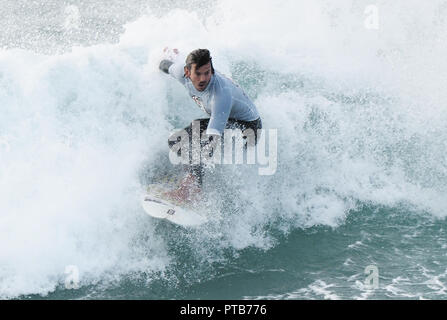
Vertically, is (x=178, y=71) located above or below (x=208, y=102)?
above

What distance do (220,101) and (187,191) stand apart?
3.34ft

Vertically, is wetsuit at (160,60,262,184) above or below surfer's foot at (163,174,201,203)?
above

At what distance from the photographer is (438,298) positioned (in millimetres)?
5188

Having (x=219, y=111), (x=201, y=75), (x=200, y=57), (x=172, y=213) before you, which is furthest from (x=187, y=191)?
(x=200, y=57)

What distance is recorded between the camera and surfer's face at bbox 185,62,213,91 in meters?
5.13

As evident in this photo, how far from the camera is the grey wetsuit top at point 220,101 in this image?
5309mm

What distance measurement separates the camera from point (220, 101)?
5.31 meters

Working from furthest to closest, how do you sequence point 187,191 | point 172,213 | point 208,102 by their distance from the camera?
point 187,191
point 172,213
point 208,102

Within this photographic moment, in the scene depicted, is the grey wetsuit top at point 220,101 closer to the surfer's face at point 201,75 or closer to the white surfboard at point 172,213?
the surfer's face at point 201,75

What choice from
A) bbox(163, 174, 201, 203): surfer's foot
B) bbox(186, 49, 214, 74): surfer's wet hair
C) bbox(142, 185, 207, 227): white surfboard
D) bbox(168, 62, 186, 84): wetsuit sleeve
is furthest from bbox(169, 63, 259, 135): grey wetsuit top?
bbox(142, 185, 207, 227): white surfboard

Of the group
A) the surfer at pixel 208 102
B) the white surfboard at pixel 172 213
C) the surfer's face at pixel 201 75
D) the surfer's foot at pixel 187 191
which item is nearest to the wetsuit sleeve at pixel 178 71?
the surfer at pixel 208 102

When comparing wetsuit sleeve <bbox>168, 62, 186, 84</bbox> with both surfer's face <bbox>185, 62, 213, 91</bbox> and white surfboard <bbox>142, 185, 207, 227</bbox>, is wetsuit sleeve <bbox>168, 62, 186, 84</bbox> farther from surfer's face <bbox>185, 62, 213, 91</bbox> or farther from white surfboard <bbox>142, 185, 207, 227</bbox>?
white surfboard <bbox>142, 185, 207, 227</bbox>

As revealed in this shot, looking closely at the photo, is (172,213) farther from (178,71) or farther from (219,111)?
(178,71)

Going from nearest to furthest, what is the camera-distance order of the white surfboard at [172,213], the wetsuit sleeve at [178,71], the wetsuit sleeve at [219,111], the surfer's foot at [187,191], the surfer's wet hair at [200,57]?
1. the surfer's wet hair at [200,57]
2. the wetsuit sleeve at [219,111]
3. the white surfboard at [172,213]
4. the surfer's foot at [187,191]
5. the wetsuit sleeve at [178,71]
